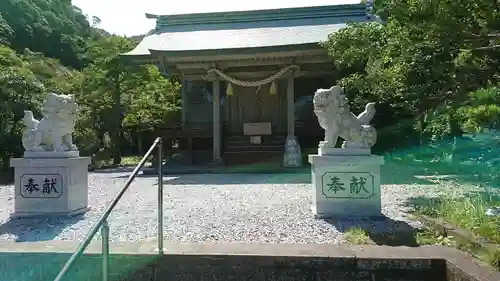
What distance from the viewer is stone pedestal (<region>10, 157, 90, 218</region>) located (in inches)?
204

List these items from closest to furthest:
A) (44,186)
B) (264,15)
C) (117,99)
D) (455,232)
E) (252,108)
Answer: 1. (455,232)
2. (44,186)
3. (252,108)
4. (117,99)
5. (264,15)

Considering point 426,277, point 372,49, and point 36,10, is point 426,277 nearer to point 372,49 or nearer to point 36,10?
point 372,49

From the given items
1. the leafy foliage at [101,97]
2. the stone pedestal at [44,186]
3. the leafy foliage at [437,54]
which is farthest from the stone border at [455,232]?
the leafy foliage at [101,97]

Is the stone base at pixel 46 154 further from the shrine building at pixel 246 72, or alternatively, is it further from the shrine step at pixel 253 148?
the shrine step at pixel 253 148

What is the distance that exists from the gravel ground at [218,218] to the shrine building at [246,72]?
4.68 metres

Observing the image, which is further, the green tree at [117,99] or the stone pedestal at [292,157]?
the green tree at [117,99]

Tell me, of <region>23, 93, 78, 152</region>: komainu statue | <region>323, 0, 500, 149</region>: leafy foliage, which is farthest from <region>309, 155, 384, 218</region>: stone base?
<region>23, 93, 78, 152</region>: komainu statue

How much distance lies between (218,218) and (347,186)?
1606 mm

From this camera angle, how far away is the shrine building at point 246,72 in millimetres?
11969

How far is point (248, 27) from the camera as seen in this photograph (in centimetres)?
1546

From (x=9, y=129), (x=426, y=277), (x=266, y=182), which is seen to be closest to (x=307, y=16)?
(x=266, y=182)

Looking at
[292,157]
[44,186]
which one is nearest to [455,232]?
[44,186]

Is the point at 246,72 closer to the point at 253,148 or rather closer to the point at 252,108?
the point at 252,108

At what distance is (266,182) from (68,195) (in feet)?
14.3
